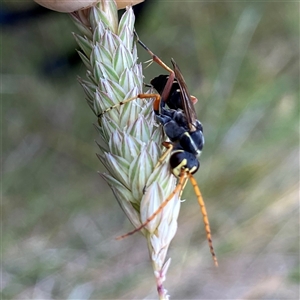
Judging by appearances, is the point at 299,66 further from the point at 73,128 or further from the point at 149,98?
the point at 149,98

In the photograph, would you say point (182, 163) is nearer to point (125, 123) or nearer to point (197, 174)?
point (125, 123)

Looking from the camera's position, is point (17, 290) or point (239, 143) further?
point (239, 143)

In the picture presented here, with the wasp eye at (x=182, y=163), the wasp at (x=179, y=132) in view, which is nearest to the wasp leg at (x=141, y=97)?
the wasp at (x=179, y=132)

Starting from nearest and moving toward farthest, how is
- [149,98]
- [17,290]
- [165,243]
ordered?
[165,243] → [149,98] → [17,290]

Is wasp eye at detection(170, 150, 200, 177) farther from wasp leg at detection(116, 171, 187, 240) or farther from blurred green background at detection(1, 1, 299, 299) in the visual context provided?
blurred green background at detection(1, 1, 299, 299)

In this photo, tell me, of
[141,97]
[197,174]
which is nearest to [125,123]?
[141,97]

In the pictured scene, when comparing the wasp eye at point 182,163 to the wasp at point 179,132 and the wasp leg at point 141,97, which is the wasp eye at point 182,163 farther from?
the wasp leg at point 141,97

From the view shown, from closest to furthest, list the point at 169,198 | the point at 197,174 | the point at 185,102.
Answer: the point at 169,198
the point at 185,102
the point at 197,174

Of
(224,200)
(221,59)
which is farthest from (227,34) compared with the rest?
(224,200)
